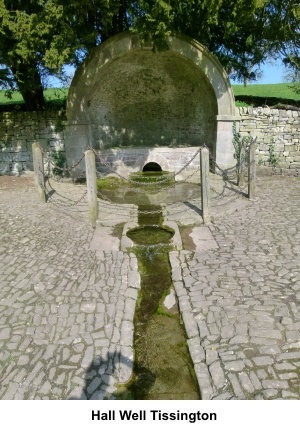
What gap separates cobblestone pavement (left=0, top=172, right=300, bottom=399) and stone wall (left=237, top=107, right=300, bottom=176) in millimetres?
4453

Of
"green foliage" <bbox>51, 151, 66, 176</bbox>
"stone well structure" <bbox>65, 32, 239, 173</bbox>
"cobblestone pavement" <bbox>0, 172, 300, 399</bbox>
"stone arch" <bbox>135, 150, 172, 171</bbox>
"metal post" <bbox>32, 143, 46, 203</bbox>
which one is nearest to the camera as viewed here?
"cobblestone pavement" <bbox>0, 172, 300, 399</bbox>

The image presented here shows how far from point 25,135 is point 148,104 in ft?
16.6

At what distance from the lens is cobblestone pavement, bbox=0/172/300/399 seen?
2824mm

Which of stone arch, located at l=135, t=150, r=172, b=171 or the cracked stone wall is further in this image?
stone arch, located at l=135, t=150, r=172, b=171

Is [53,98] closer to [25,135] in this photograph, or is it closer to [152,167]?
[25,135]

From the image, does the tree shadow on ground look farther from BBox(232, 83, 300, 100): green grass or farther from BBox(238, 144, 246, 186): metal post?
BBox(232, 83, 300, 100): green grass

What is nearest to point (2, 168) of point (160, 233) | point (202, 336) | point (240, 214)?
point (160, 233)

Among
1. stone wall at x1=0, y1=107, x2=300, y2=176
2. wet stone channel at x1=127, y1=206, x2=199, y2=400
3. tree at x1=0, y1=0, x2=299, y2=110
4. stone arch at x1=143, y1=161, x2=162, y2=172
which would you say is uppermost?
tree at x1=0, y1=0, x2=299, y2=110

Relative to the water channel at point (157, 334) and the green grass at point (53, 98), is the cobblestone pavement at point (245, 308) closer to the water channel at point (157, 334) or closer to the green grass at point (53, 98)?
the water channel at point (157, 334)

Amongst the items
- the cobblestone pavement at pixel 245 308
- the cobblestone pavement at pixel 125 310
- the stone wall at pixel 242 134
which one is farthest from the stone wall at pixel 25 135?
the cobblestone pavement at pixel 245 308

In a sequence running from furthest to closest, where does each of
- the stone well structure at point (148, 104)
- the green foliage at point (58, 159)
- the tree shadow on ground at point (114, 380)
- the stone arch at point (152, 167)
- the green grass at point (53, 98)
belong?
the green grass at point (53, 98) → the stone arch at point (152, 167) → the green foliage at point (58, 159) → the stone well structure at point (148, 104) → the tree shadow on ground at point (114, 380)

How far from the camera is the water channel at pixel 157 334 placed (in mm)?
2869

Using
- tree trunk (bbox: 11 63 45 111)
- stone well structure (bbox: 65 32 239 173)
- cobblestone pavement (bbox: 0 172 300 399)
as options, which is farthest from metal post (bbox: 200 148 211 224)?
tree trunk (bbox: 11 63 45 111)

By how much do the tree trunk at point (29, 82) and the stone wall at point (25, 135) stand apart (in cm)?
74
